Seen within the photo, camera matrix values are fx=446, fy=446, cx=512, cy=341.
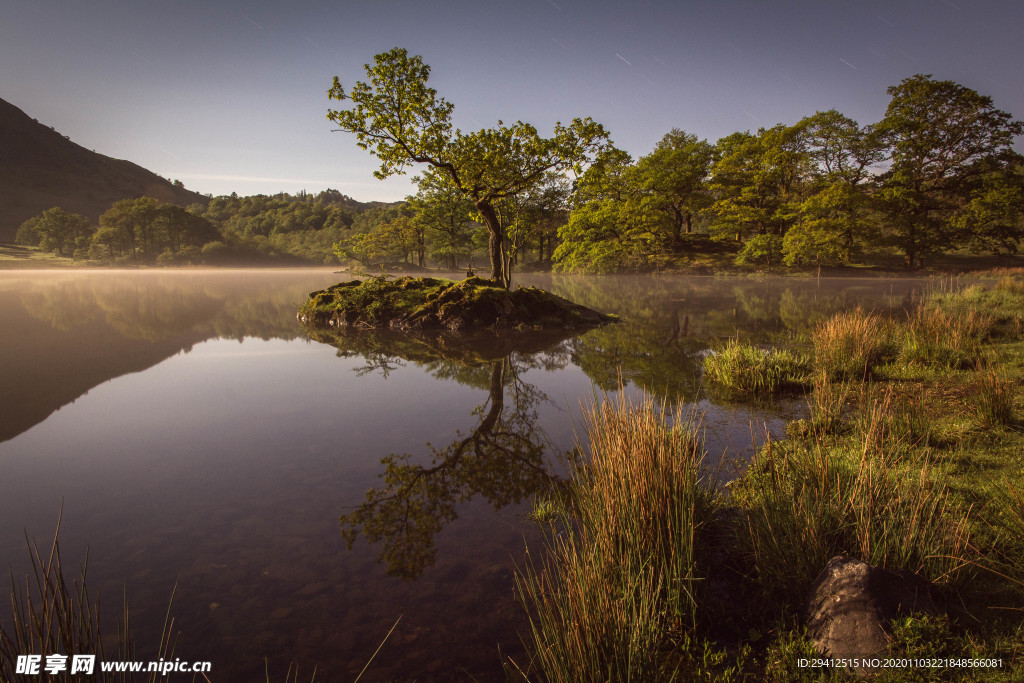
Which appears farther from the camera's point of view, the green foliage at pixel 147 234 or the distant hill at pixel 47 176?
the distant hill at pixel 47 176

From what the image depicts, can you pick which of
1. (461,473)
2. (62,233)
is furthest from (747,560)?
(62,233)

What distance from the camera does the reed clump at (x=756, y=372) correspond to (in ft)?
28.4

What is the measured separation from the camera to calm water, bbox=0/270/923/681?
3.38 meters

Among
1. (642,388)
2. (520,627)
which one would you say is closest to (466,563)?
(520,627)

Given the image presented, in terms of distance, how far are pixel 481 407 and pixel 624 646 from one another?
618 centimetres

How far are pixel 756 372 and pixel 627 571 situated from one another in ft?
23.4

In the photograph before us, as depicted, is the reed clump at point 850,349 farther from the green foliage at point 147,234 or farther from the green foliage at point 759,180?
the green foliage at point 147,234

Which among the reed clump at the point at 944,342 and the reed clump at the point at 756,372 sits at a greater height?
the reed clump at the point at 944,342

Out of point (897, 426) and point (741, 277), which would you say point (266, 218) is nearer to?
point (741, 277)

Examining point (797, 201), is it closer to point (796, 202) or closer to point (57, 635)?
point (796, 202)

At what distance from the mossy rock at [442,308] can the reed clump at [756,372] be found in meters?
9.34

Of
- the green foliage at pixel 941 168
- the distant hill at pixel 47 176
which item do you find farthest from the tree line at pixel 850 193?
the distant hill at pixel 47 176

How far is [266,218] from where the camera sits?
12925cm

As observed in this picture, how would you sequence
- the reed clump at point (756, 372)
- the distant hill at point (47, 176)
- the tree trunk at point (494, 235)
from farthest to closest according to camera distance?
the distant hill at point (47, 176) < the tree trunk at point (494, 235) < the reed clump at point (756, 372)
